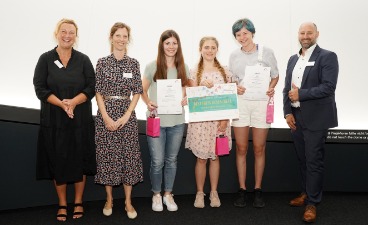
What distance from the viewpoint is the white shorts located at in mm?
3439

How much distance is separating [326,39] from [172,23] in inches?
77.1

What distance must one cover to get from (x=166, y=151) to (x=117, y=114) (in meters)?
0.64

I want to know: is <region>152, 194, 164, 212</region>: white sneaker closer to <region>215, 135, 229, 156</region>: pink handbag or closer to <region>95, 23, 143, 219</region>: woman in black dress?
<region>95, 23, 143, 219</region>: woman in black dress

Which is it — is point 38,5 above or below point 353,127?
above

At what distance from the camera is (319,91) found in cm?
304

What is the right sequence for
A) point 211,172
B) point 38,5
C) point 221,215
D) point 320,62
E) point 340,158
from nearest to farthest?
point 320,62
point 221,215
point 211,172
point 38,5
point 340,158

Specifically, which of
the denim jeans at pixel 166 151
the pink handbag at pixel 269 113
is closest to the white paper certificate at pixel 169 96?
the denim jeans at pixel 166 151

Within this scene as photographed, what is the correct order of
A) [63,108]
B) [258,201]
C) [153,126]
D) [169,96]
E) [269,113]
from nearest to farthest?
[63,108]
[153,126]
[169,96]
[269,113]
[258,201]

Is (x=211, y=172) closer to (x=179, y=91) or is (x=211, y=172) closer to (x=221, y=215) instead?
(x=221, y=215)

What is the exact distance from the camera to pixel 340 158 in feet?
13.9

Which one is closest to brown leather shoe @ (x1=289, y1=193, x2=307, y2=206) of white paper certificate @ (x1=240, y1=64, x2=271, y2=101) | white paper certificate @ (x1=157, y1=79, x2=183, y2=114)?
white paper certificate @ (x1=240, y1=64, x2=271, y2=101)

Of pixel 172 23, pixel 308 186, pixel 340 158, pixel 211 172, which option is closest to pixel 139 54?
pixel 172 23

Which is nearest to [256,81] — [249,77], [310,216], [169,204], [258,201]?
[249,77]

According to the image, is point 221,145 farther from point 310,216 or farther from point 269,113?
point 310,216
